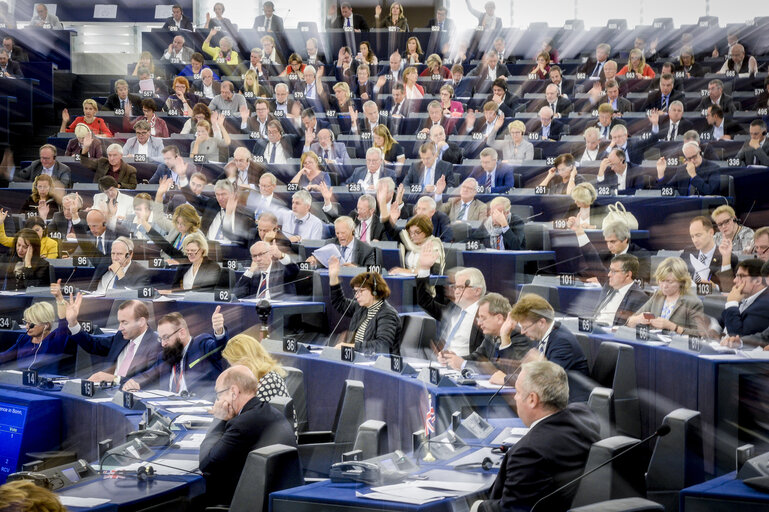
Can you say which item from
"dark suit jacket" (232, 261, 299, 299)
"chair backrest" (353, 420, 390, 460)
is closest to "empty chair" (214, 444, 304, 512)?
"chair backrest" (353, 420, 390, 460)

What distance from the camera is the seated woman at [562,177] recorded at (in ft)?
22.9

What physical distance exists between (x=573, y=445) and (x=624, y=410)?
66.9 inches

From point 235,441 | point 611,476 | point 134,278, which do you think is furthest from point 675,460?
point 134,278

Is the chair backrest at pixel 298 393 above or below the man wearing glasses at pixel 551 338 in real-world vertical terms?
below

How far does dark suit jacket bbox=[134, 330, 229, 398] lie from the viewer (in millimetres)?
→ 4727

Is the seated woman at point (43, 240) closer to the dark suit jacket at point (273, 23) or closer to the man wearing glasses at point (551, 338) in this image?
the man wearing glasses at point (551, 338)

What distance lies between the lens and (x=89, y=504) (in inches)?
111

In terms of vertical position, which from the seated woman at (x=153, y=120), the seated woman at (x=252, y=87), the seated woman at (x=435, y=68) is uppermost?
the seated woman at (x=435, y=68)

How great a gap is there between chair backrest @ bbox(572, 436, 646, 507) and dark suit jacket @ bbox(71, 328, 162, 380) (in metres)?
2.77

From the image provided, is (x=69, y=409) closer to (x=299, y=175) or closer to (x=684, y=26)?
(x=299, y=175)

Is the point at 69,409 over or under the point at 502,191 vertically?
under

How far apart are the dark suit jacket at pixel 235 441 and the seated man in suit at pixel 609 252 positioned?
2356 millimetres

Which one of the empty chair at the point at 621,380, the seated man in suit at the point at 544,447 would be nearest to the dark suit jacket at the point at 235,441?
the seated man in suit at the point at 544,447

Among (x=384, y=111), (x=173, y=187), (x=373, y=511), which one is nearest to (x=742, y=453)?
(x=373, y=511)
